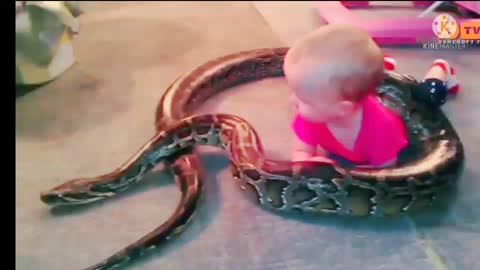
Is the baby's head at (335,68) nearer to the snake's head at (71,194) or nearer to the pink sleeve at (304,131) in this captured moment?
the pink sleeve at (304,131)

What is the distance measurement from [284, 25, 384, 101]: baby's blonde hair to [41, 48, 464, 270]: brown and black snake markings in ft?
0.58

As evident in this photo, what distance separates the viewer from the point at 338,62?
4.00 ft

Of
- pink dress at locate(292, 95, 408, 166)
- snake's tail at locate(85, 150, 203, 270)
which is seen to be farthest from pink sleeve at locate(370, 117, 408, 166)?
snake's tail at locate(85, 150, 203, 270)

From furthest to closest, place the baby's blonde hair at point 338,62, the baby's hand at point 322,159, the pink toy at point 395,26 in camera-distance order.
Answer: the pink toy at point 395,26, the baby's hand at point 322,159, the baby's blonde hair at point 338,62

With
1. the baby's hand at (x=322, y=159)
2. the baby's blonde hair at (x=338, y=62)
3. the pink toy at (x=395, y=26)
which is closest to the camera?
the baby's blonde hair at (x=338, y=62)

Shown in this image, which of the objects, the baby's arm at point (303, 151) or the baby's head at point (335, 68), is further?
the baby's arm at point (303, 151)

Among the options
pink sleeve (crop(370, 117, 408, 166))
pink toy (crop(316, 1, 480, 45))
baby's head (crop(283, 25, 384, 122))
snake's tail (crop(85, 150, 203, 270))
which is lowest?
snake's tail (crop(85, 150, 203, 270))

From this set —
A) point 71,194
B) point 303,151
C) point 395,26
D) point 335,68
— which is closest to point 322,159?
point 303,151

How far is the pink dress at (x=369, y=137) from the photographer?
138cm

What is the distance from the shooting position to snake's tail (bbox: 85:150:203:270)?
1259 mm

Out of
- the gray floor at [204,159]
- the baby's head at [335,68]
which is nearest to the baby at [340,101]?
the baby's head at [335,68]

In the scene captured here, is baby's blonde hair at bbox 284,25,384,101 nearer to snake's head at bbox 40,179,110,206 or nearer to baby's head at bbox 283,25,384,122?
baby's head at bbox 283,25,384,122

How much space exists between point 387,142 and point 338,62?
27 cm
